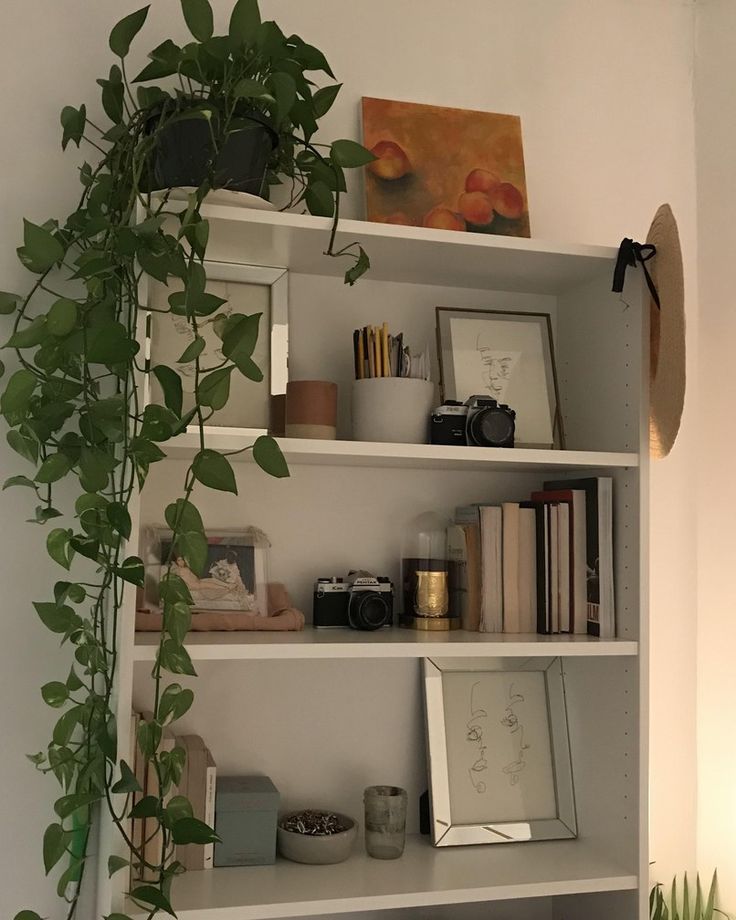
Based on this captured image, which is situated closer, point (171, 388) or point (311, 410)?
point (171, 388)

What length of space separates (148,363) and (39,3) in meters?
0.73

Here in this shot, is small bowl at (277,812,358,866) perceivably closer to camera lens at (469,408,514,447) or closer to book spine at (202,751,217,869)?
book spine at (202,751,217,869)

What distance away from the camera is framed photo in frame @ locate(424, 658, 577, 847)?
1675 millimetres

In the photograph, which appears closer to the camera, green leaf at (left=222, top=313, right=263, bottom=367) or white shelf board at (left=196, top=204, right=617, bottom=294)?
green leaf at (left=222, top=313, right=263, bottom=367)

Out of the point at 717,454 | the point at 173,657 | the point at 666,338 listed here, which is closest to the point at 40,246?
the point at 173,657

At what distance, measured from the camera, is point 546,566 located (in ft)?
5.48

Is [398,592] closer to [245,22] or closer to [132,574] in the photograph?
[132,574]

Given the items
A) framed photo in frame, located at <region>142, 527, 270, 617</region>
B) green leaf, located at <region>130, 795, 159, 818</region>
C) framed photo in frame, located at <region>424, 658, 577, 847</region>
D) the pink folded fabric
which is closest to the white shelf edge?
framed photo in frame, located at <region>142, 527, 270, 617</region>

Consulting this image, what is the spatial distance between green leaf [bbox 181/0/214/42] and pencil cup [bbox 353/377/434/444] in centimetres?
56

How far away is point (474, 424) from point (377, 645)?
0.38 metres

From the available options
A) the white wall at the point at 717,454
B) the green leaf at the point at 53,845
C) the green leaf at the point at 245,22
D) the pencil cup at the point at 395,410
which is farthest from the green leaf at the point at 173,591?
the white wall at the point at 717,454

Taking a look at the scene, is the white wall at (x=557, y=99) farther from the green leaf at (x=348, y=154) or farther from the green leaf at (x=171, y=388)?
the green leaf at (x=171, y=388)

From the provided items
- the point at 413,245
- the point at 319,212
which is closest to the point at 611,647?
the point at 413,245

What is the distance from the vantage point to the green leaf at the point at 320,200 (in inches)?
60.6
